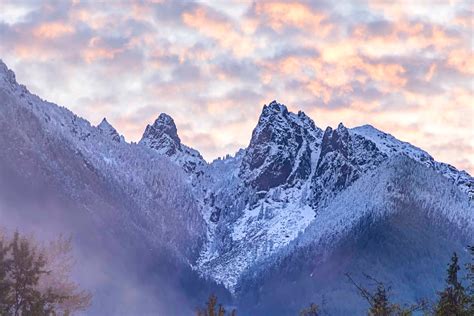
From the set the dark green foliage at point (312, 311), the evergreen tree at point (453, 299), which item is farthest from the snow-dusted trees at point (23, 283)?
the dark green foliage at point (312, 311)

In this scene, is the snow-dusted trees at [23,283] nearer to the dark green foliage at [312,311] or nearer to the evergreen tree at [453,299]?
the evergreen tree at [453,299]

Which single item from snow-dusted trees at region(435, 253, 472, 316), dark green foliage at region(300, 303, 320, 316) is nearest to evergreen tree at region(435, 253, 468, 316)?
snow-dusted trees at region(435, 253, 472, 316)

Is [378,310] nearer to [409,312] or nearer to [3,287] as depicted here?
[409,312]

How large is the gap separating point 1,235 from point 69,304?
561 centimetres

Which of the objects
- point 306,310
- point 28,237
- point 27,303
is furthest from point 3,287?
point 306,310

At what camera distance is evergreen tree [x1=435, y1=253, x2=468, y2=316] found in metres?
43.8

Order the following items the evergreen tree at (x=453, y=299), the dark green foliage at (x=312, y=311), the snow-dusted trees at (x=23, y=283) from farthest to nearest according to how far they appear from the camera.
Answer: the dark green foliage at (x=312, y=311)
the snow-dusted trees at (x=23, y=283)
the evergreen tree at (x=453, y=299)

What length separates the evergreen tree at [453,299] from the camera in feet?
144

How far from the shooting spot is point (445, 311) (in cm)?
4378

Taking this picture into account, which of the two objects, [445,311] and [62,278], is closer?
[445,311]

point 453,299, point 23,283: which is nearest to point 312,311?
point 453,299

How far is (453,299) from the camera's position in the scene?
44344 millimetres

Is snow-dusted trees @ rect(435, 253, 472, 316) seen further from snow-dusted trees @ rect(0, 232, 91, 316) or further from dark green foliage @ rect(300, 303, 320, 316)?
dark green foliage @ rect(300, 303, 320, 316)

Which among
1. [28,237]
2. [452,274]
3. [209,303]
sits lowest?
[209,303]
